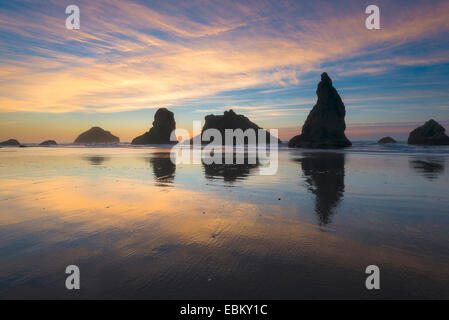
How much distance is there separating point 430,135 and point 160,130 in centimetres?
15190

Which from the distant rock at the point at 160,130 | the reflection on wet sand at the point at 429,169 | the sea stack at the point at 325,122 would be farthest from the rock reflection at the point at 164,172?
the distant rock at the point at 160,130

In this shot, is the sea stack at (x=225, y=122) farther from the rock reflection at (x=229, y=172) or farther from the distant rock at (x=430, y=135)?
the rock reflection at (x=229, y=172)

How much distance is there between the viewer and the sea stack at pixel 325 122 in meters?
64.8

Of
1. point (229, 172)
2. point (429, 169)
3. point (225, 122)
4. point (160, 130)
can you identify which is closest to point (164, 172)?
point (229, 172)

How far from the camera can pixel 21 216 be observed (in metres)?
6.33

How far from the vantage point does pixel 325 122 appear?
68000mm

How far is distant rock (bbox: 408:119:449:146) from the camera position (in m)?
55.4

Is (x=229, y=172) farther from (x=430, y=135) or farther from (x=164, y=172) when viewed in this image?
(x=430, y=135)

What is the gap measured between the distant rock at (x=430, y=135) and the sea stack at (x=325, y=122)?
676 inches

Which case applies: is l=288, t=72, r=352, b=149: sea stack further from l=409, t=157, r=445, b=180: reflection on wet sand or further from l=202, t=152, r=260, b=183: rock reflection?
l=202, t=152, r=260, b=183: rock reflection

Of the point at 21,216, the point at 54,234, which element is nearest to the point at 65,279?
the point at 54,234

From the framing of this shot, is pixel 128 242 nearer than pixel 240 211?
Yes
